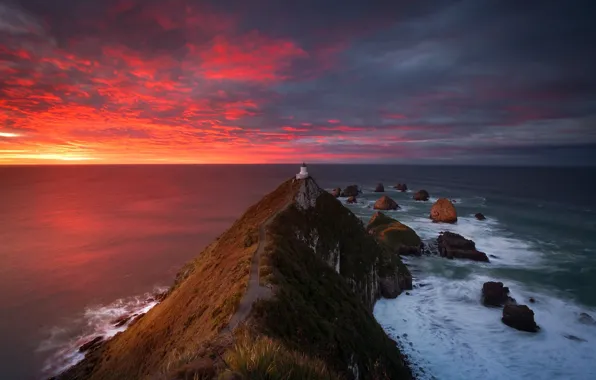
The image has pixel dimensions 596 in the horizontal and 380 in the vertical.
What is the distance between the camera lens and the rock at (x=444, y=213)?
279ft

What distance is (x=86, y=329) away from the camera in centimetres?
3866

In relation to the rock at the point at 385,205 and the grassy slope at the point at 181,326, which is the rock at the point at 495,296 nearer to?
the grassy slope at the point at 181,326

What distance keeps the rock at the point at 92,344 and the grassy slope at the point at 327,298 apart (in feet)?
79.9

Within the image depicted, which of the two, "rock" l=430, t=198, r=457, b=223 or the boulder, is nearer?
the boulder

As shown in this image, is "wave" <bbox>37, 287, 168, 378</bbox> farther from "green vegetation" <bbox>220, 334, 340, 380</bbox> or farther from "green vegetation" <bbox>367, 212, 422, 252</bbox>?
"green vegetation" <bbox>367, 212, 422, 252</bbox>

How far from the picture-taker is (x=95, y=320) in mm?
40781

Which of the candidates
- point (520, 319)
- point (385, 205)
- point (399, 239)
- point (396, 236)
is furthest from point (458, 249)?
point (385, 205)

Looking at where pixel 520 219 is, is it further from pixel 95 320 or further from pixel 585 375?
pixel 95 320

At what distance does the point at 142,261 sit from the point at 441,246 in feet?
200

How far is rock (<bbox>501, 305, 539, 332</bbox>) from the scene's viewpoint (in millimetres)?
32812

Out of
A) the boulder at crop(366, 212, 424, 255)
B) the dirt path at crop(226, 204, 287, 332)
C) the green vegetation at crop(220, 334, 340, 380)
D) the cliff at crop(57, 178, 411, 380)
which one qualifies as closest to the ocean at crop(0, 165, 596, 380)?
the boulder at crop(366, 212, 424, 255)

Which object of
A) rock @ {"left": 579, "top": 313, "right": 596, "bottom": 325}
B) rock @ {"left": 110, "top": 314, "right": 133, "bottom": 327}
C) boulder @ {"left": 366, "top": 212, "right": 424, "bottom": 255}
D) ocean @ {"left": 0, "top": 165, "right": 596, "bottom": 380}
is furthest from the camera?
boulder @ {"left": 366, "top": 212, "right": 424, "bottom": 255}

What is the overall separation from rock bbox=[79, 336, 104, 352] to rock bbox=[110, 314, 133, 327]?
9.81ft

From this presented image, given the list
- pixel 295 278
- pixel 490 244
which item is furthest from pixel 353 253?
pixel 490 244
